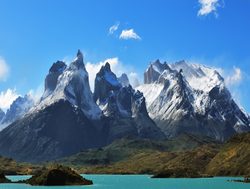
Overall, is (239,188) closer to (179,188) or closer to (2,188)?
(179,188)

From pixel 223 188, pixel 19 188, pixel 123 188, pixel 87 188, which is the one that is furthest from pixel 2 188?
pixel 223 188

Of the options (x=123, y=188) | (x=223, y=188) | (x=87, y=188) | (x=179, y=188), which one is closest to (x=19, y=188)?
(x=87, y=188)

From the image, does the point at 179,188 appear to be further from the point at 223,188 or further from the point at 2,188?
the point at 2,188

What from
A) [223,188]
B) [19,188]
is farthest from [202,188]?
[19,188]

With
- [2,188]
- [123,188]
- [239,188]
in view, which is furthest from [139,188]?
[2,188]

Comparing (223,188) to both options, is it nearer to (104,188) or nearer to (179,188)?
(179,188)

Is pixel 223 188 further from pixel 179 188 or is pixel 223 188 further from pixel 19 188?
pixel 19 188
